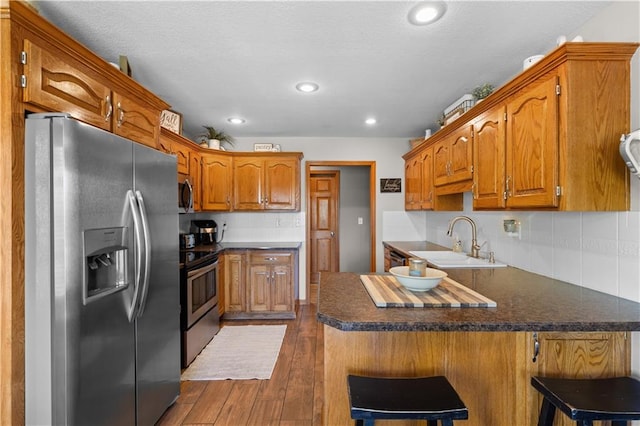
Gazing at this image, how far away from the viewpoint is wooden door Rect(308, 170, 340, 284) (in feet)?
18.3

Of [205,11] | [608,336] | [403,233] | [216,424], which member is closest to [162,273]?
[216,424]

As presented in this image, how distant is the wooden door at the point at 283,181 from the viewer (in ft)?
13.1

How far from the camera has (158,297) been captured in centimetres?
182

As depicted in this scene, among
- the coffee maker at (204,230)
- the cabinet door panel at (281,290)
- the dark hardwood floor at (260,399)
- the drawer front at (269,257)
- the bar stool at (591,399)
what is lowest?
the dark hardwood floor at (260,399)

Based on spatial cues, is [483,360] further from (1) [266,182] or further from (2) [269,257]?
(1) [266,182]

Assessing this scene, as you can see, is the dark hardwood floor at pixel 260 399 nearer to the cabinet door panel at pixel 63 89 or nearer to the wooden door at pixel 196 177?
the cabinet door panel at pixel 63 89

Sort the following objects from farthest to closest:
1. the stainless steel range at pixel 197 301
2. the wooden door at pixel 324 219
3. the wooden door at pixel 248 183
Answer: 1. the wooden door at pixel 324 219
2. the wooden door at pixel 248 183
3. the stainless steel range at pixel 197 301

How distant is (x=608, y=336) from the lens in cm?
133

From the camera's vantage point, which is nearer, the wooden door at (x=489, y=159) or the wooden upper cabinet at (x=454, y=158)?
the wooden door at (x=489, y=159)

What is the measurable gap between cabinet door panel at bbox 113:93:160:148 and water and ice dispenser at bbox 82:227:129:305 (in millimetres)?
661

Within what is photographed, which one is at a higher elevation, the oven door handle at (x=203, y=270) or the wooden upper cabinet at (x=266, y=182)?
the wooden upper cabinet at (x=266, y=182)

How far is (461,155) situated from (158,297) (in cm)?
238

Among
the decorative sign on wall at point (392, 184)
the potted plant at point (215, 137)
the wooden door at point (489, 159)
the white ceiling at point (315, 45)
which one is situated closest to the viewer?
the white ceiling at point (315, 45)

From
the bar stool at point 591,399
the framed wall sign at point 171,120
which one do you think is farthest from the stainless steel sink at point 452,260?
the framed wall sign at point 171,120
